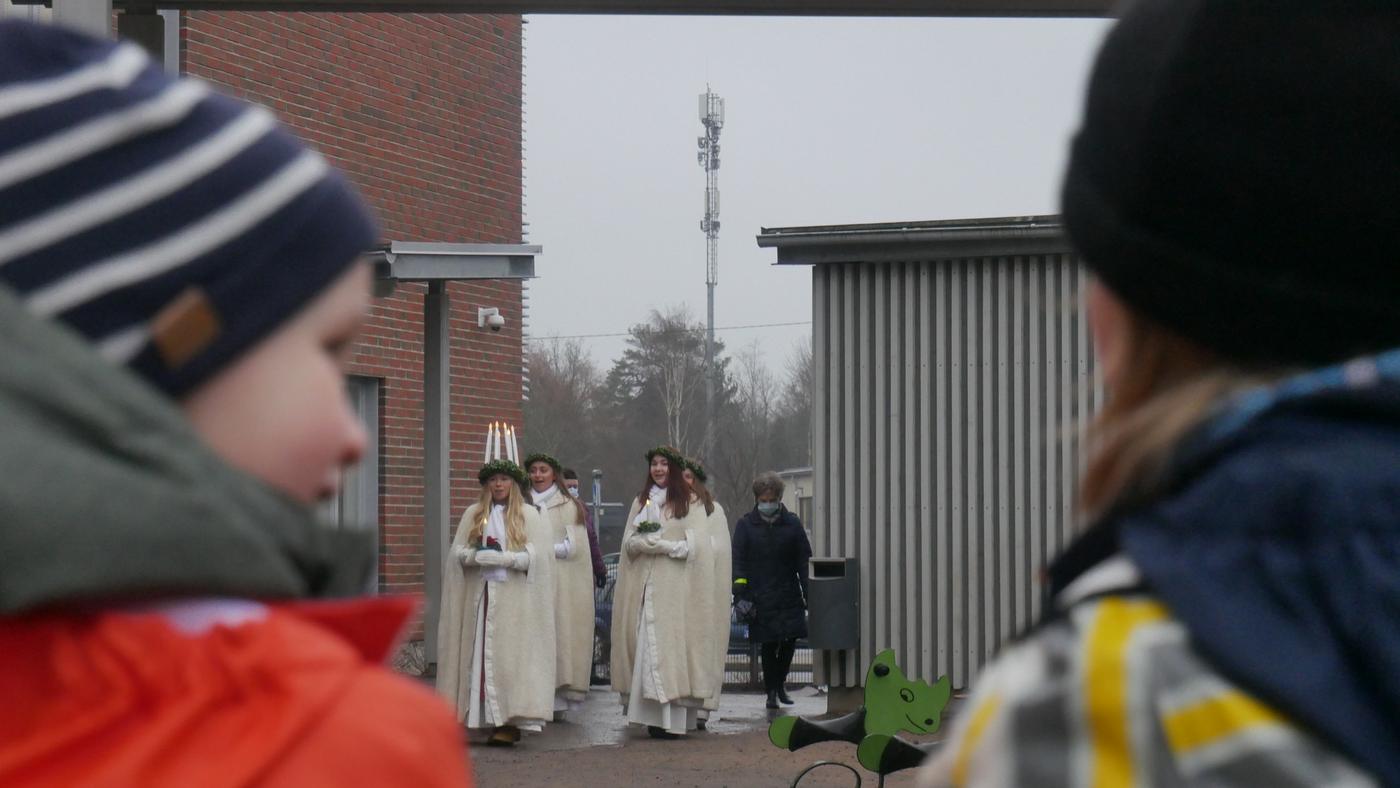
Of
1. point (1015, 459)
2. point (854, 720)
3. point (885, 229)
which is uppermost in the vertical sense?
point (885, 229)

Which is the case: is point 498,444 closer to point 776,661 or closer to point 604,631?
point 776,661

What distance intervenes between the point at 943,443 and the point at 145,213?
11.4 metres

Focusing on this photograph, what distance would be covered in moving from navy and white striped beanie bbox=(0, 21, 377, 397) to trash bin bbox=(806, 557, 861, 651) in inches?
436

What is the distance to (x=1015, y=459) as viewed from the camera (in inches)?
476

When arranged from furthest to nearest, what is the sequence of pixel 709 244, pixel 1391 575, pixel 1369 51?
pixel 709 244 → pixel 1369 51 → pixel 1391 575

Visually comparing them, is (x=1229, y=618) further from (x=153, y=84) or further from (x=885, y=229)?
(x=885, y=229)

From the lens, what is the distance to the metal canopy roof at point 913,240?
11945mm

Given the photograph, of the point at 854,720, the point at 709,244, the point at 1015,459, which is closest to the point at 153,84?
the point at 854,720

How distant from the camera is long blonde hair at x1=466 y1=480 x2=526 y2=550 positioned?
41.2 ft

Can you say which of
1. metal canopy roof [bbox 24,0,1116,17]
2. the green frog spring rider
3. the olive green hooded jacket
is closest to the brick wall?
the green frog spring rider

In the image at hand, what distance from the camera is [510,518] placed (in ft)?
41.4

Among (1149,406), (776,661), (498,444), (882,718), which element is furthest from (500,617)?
Result: (1149,406)

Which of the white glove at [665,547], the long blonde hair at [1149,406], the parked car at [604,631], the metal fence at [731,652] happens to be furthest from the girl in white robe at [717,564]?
the long blonde hair at [1149,406]

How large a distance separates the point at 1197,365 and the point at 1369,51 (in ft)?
0.72
